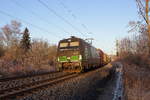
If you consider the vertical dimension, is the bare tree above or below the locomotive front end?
above

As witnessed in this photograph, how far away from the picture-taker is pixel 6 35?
52.2 meters

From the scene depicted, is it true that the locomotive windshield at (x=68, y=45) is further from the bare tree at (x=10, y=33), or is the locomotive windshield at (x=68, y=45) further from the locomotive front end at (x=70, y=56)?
the bare tree at (x=10, y=33)

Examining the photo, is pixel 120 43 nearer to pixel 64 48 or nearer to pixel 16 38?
pixel 16 38

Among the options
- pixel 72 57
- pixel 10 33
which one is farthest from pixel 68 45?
pixel 10 33

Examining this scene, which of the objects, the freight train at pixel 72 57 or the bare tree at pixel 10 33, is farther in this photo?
the bare tree at pixel 10 33

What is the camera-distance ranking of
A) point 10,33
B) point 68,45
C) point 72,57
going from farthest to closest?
point 10,33 < point 68,45 < point 72,57

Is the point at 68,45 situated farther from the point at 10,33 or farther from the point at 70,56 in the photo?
the point at 10,33

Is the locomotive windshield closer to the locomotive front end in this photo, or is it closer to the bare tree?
the locomotive front end

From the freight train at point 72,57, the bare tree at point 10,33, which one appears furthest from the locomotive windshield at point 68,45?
the bare tree at point 10,33

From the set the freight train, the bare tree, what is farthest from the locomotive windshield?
the bare tree

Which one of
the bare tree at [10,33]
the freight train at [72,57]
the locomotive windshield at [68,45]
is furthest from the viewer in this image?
the bare tree at [10,33]

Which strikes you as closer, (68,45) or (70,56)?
(70,56)

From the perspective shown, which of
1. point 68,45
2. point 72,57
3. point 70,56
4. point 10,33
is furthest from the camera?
point 10,33

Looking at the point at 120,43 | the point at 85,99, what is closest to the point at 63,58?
the point at 85,99
